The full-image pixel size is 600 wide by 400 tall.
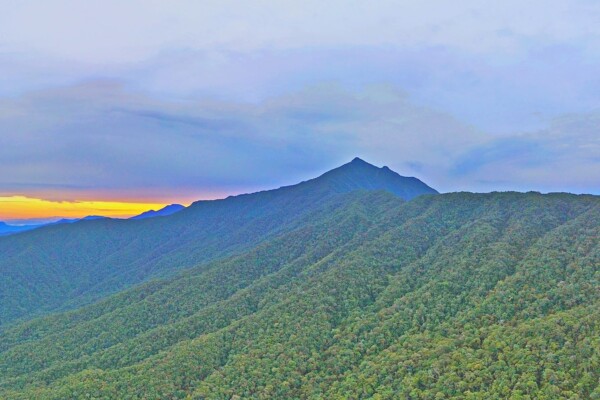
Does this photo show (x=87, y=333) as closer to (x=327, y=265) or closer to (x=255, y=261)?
(x=255, y=261)

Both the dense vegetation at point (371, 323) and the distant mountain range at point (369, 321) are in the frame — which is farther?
the distant mountain range at point (369, 321)

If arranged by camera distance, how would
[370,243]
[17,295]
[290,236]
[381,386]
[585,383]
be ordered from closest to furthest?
[585,383], [381,386], [370,243], [290,236], [17,295]

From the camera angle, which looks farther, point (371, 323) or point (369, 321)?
point (369, 321)

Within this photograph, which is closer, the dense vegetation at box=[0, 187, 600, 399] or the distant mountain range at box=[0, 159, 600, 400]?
the dense vegetation at box=[0, 187, 600, 399]

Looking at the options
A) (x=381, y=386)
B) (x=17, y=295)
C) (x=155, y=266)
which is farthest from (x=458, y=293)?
(x=17, y=295)

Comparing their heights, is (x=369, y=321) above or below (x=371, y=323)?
above
